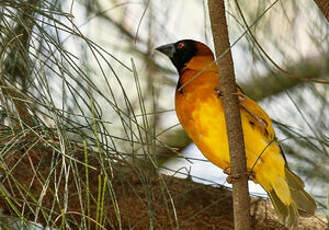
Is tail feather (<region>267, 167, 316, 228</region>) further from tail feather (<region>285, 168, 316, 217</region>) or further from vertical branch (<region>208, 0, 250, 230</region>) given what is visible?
vertical branch (<region>208, 0, 250, 230</region>)

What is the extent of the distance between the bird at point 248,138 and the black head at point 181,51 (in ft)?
0.73

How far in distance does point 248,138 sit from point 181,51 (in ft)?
1.85

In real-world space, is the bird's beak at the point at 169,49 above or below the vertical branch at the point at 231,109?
above

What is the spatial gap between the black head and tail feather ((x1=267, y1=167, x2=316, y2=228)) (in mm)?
607

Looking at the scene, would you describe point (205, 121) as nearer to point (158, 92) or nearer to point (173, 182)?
point (173, 182)

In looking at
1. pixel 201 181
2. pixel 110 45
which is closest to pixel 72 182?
pixel 201 181

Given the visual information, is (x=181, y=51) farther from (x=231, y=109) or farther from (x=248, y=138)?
(x=231, y=109)

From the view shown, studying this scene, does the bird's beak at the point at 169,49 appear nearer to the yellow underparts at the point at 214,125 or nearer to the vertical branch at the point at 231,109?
the yellow underparts at the point at 214,125

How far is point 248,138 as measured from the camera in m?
1.95

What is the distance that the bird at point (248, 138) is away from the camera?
1.92m

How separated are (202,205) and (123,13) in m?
0.94

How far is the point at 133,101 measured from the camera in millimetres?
2520

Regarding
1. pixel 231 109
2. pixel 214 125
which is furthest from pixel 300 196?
pixel 231 109

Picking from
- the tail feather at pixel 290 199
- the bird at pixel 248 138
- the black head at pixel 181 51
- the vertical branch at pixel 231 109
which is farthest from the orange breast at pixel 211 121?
the vertical branch at pixel 231 109
